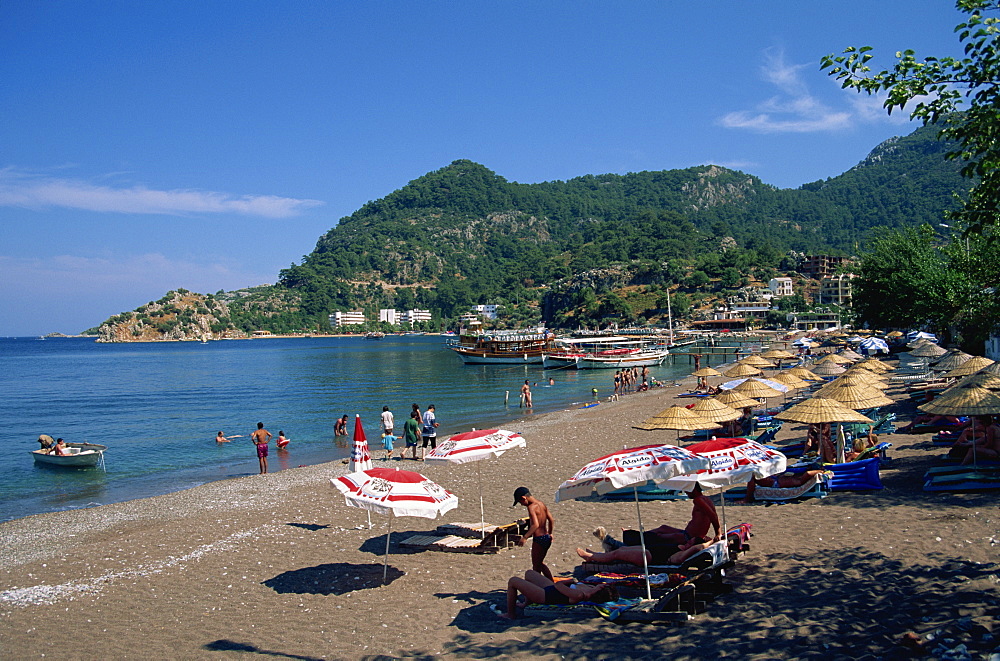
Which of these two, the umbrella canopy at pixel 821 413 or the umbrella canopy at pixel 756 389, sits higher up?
the umbrella canopy at pixel 821 413

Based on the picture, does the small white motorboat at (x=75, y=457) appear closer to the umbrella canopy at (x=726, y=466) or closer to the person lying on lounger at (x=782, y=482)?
the person lying on lounger at (x=782, y=482)

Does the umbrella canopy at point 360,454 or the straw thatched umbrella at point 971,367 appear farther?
the straw thatched umbrella at point 971,367

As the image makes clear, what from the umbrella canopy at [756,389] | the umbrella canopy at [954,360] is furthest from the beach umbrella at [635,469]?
the umbrella canopy at [954,360]

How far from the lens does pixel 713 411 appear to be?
13.4 meters

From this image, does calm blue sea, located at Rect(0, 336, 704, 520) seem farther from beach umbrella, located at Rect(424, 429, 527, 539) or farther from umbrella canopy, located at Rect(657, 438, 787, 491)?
umbrella canopy, located at Rect(657, 438, 787, 491)

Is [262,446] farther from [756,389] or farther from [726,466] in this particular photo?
[726,466]

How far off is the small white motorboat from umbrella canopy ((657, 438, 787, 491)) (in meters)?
22.8

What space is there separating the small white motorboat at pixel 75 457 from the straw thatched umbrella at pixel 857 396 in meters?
23.8

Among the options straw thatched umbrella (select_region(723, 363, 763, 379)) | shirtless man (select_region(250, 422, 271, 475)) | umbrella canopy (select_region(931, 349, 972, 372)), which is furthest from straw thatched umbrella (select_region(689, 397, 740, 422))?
shirtless man (select_region(250, 422, 271, 475))

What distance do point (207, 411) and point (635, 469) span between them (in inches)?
1593

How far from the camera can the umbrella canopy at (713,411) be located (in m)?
13.2

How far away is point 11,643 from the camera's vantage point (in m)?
8.32

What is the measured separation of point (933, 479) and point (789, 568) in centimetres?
480

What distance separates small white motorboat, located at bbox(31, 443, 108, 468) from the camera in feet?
76.2
